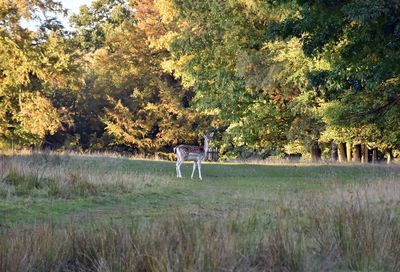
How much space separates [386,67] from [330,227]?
895 cm

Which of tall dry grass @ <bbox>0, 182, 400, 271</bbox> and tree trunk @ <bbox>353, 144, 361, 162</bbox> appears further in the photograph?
tree trunk @ <bbox>353, 144, 361, 162</bbox>

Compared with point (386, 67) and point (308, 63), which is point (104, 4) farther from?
point (386, 67)

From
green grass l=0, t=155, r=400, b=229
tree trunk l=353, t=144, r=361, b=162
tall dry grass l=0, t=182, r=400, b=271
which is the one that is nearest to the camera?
tall dry grass l=0, t=182, r=400, b=271

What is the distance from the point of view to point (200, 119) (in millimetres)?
50375

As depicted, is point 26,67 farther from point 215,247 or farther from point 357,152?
point 215,247

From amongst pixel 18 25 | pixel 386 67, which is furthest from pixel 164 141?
pixel 386 67

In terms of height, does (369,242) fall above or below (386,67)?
below

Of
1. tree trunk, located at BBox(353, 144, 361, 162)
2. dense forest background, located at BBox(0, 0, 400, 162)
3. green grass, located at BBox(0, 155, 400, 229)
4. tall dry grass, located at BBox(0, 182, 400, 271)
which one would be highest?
dense forest background, located at BBox(0, 0, 400, 162)

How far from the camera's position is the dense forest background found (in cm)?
1736

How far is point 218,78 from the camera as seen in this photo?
94.6 feet

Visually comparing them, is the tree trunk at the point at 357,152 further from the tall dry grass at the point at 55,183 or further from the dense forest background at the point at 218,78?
the tall dry grass at the point at 55,183

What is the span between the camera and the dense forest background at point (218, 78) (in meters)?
17.4

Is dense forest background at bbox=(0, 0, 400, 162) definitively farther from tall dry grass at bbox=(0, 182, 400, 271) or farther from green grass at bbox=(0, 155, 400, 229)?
tall dry grass at bbox=(0, 182, 400, 271)

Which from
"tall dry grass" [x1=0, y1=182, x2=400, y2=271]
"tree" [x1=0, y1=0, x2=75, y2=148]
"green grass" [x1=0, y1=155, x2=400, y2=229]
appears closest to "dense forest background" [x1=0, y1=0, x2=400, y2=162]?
"tree" [x1=0, y1=0, x2=75, y2=148]
